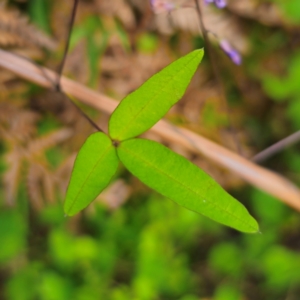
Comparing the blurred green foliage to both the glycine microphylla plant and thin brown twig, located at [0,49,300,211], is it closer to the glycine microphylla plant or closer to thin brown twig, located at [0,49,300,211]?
thin brown twig, located at [0,49,300,211]

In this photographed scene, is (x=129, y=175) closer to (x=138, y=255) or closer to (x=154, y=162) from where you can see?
(x=138, y=255)

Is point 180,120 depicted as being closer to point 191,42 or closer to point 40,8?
point 191,42

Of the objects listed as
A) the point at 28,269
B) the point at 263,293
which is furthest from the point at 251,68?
the point at 28,269

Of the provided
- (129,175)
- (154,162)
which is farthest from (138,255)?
(154,162)

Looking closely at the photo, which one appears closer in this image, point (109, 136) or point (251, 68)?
point (109, 136)

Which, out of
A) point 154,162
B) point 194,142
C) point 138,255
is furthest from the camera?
point 138,255
